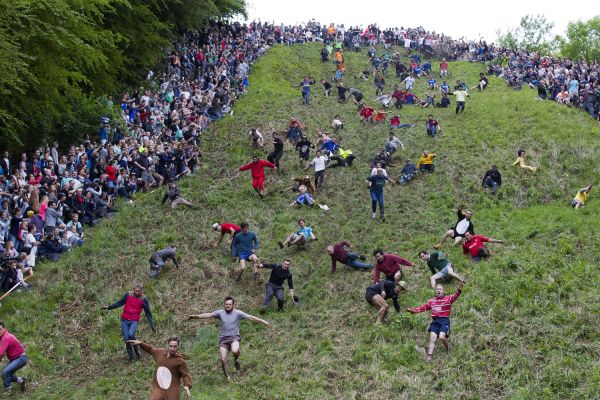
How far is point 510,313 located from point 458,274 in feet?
8.95

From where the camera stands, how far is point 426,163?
26.7m

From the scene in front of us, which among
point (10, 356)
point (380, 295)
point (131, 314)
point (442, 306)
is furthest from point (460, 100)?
point (10, 356)

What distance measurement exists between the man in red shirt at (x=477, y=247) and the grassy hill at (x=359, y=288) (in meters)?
0.35

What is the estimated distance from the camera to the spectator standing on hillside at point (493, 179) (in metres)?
23.9

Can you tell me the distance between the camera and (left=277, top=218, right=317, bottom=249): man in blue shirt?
68.5 ft

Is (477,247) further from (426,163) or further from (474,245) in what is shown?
(426,163)

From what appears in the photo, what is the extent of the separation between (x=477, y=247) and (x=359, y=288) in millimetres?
3642

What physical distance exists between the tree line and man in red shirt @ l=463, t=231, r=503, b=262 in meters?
14.7

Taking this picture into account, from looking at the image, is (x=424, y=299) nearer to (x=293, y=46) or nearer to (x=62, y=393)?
(x=62, y=393)

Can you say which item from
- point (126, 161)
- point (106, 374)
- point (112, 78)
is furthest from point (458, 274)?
point (112, 78)

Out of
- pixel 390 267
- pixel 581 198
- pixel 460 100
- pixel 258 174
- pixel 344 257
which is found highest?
pixel 460 100

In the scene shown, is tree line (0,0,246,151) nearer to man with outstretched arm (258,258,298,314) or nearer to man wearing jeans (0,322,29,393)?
man wearing jeans (0,322,29,393)

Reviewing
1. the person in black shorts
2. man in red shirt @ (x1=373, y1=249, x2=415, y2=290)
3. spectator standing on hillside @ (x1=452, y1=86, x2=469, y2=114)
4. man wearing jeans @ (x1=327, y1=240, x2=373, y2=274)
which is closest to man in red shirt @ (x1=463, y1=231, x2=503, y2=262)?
man in red shirt @ (x1=373, y1=249, x2=415, y2=290)

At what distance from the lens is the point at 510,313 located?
48.7ft
